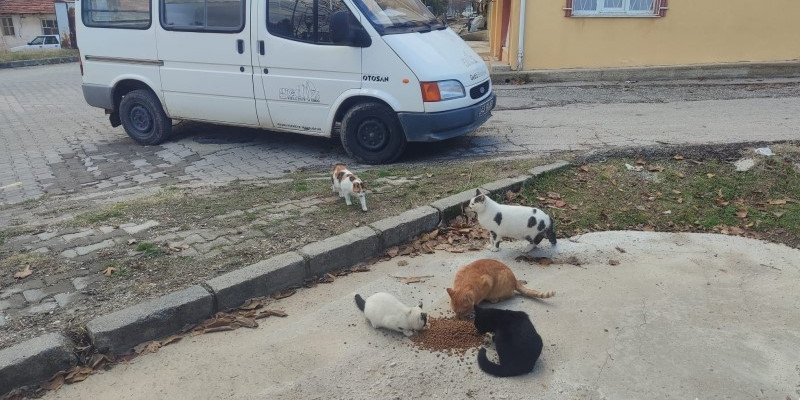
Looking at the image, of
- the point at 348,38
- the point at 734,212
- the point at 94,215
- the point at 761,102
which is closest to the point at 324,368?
the point at 94,215

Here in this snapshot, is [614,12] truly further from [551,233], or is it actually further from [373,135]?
[551,233]

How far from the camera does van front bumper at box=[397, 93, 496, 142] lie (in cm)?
665

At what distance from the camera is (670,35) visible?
12.4 meters

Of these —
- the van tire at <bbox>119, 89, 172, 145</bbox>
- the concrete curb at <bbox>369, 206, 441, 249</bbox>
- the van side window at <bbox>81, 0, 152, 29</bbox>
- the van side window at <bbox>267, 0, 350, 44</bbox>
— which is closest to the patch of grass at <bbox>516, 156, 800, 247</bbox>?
the concrete curb at <bbox>369, 206, 441, 249</bbox>

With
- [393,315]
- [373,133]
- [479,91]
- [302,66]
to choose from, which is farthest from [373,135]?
[393,315]

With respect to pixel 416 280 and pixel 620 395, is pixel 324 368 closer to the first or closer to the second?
pixel 416 280

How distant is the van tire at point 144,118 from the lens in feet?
27.2

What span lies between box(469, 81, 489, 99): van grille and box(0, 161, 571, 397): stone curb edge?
7.21 ft

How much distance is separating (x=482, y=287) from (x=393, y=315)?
23.0 inches

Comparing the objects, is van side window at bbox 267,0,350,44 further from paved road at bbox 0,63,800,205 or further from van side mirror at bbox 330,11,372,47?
paved road at bbox 0,63,800,205

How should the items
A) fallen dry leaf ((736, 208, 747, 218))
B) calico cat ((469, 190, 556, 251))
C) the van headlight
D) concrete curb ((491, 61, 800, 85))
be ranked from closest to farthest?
calico cat ((469, 190, 556, 251)) < fallen dry leaf ((736, 208, 747, 218)) < the van headlight < concrete curb ((491, 61, 800, 85))

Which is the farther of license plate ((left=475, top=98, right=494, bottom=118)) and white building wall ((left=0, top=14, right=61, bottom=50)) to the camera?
white building wall ((left=0, top=14, right=61, bottom=50))

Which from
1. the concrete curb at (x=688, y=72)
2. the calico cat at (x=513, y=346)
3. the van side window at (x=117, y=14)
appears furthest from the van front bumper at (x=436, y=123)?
the concrete curb at (x=688, y=72)

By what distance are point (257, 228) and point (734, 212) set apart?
4053 mm
